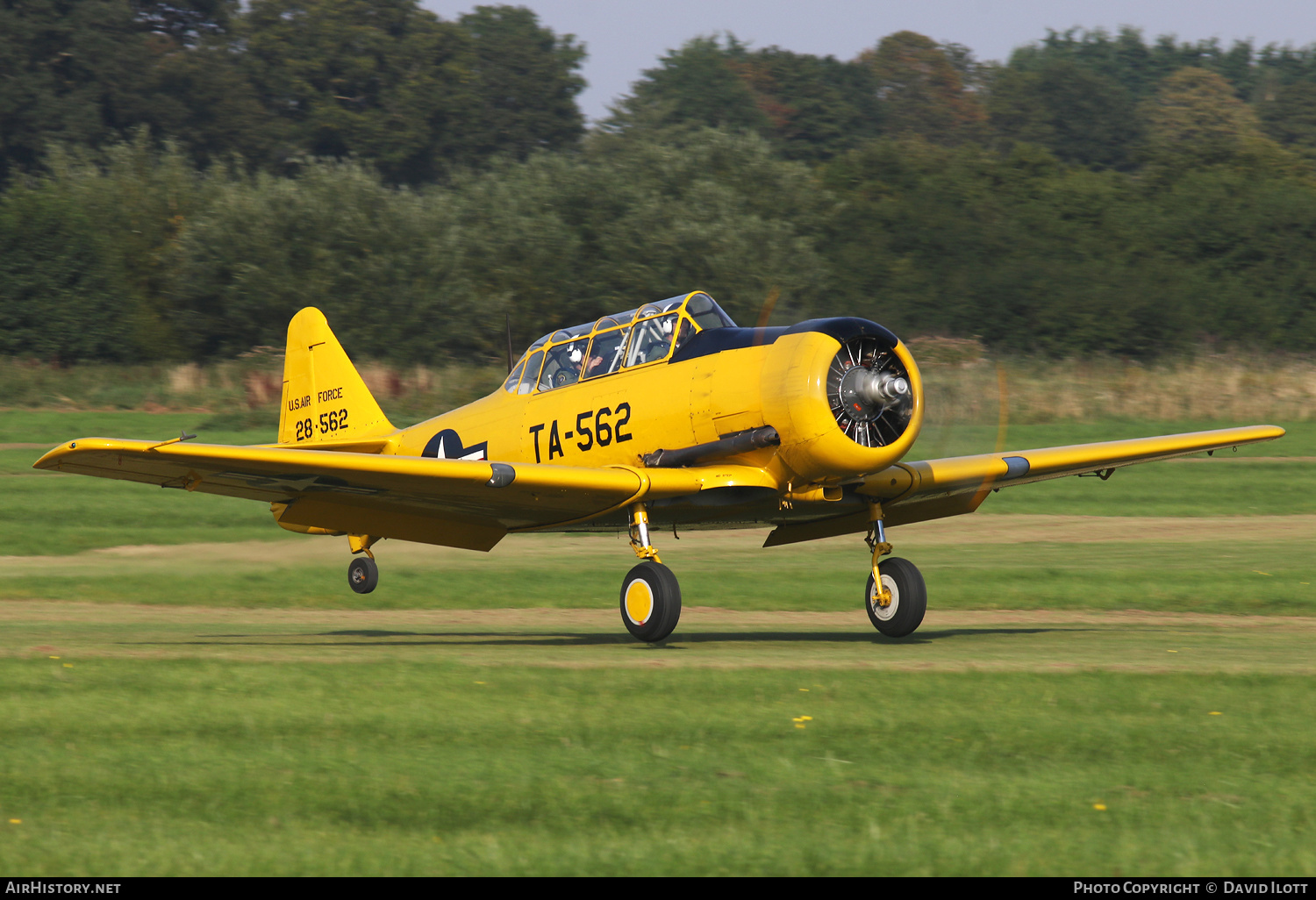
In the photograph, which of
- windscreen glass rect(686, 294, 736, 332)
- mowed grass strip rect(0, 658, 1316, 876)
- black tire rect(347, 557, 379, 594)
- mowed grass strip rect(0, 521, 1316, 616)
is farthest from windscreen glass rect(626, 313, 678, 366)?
black tire rect(347, 557, 379, 594)

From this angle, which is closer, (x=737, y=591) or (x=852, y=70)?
(x=737, y=591)

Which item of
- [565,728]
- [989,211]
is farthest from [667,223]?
[565,728]

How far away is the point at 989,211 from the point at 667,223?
13572 millimetres

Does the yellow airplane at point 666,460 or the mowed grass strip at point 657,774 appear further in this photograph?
the yellow airplane at point 666,460

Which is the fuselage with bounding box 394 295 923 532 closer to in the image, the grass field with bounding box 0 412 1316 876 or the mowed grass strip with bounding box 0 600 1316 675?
the grass field with bounding box 0 412 1316 876

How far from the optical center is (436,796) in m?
5.48

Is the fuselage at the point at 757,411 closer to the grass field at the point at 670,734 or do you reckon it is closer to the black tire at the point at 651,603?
the black tire at the point at 651,603

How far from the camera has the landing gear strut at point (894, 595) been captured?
11.3m

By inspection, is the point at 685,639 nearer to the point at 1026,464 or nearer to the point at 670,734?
the point at 1026,464

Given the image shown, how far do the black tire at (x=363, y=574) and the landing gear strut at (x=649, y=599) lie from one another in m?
5.61

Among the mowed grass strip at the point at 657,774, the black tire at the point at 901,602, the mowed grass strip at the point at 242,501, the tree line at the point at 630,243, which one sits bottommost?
the mowed grass strip at the point at 657,774

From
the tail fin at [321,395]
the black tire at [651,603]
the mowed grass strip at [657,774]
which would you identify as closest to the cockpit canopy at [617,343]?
the black tire at [651,603]

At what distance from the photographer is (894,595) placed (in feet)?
37.5

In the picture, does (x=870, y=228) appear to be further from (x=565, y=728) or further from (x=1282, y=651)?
(x=565, y=728)
